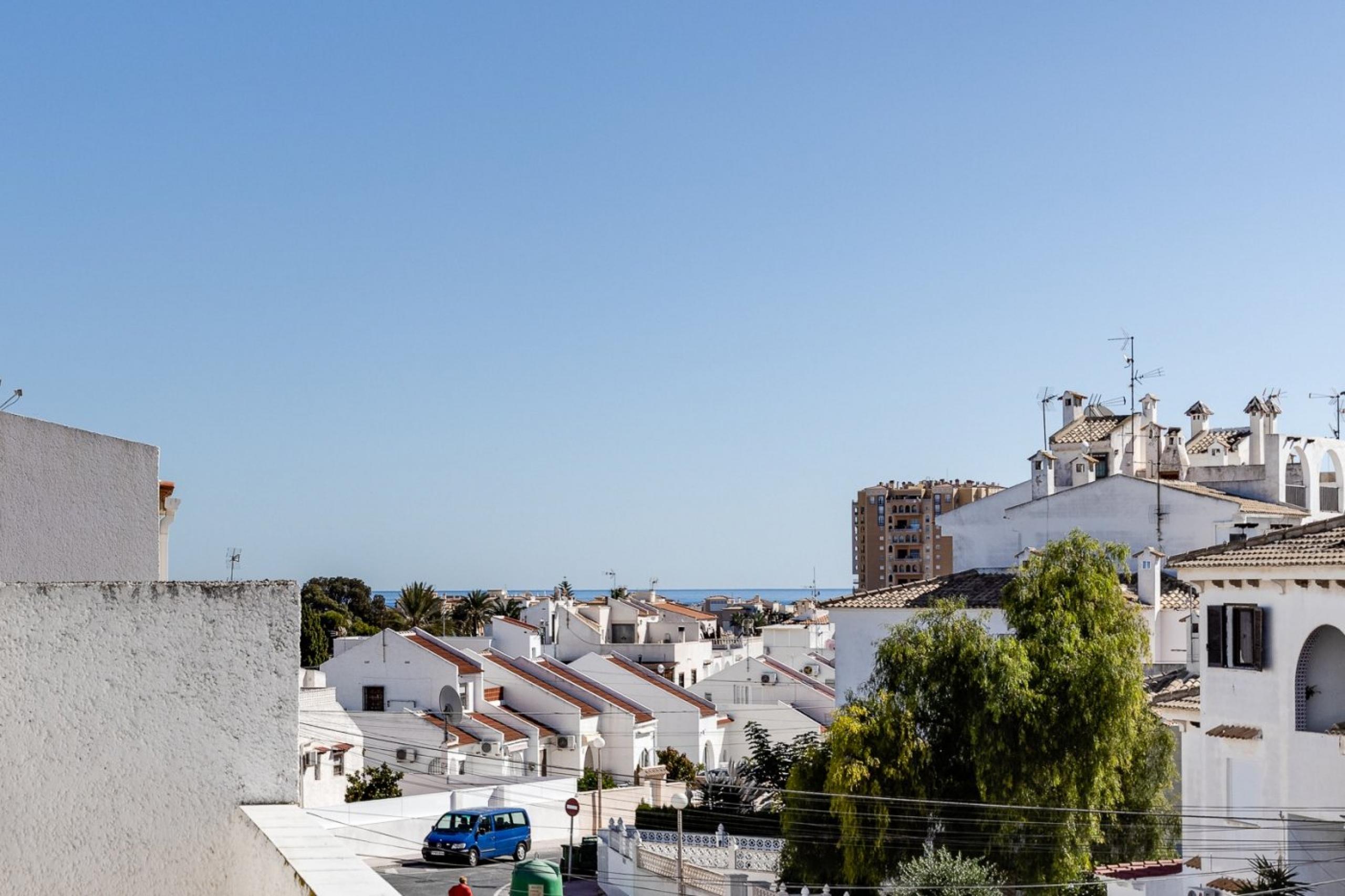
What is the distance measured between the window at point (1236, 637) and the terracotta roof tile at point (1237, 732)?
0.86 m

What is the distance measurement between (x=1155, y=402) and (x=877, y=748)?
76.7 feet

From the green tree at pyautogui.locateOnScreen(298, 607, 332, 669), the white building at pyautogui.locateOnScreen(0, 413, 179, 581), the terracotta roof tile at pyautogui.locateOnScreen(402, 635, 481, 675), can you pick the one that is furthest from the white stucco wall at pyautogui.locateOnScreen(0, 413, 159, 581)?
the green tree at pyautogui.locateOnScreen(298, 607, 332, 669)

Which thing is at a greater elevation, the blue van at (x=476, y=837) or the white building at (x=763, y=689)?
the white building at (x=763, y=689)

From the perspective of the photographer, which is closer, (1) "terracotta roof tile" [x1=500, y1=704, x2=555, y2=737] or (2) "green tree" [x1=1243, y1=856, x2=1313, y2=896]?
(2) "green tree" [x1=1243, y1=856, x2=1313, y2=896]

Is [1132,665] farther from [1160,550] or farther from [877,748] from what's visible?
[1160,550]

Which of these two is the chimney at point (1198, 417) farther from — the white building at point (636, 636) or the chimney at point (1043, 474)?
the white building at point (636, 636)

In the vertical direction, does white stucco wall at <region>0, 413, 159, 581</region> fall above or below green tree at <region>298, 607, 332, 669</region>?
above

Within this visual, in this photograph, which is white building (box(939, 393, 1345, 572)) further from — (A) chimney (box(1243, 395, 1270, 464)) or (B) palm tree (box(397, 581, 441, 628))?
(B) palm tree (box(397, 581, 441, 628))

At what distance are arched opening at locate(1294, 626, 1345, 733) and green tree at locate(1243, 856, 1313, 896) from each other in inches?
74.0

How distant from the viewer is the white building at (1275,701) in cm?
1847

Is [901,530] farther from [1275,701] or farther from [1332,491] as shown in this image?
[1275,701]

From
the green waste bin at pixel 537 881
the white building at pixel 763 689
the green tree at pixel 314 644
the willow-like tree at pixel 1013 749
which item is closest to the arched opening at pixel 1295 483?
the willow-like tree at pixel 1013 749

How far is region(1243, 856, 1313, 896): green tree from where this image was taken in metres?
17.8

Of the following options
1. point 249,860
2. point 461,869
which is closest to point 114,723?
point 249,860
